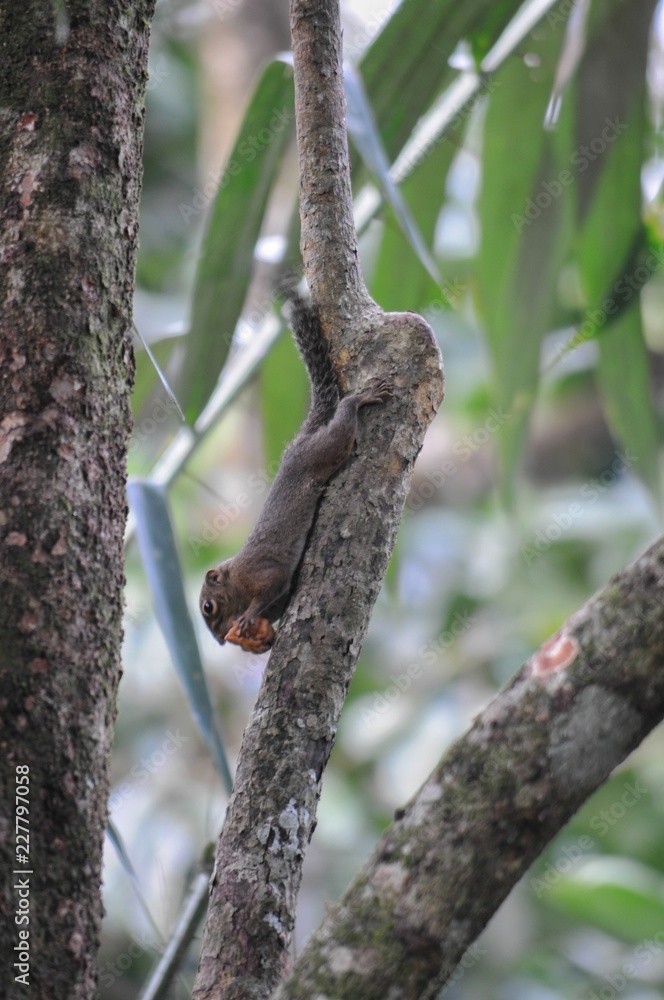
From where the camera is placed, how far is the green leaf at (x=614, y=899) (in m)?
4.60

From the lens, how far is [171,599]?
2053 mm

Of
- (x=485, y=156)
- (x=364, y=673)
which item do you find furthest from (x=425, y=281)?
(x=364, y=673)

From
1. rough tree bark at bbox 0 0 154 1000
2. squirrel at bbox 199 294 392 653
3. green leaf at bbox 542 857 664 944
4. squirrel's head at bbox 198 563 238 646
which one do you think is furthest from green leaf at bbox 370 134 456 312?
green leaf at bbox 542 857 664 944

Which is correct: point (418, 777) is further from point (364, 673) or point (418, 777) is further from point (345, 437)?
point (345, 437)

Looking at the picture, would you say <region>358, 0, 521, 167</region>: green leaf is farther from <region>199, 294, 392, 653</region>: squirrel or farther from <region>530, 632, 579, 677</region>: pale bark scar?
<region>530, 632, 579, 677</region>: pale bark scar

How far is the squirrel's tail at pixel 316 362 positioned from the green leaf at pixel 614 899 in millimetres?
3424

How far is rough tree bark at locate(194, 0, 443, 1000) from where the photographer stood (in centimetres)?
125

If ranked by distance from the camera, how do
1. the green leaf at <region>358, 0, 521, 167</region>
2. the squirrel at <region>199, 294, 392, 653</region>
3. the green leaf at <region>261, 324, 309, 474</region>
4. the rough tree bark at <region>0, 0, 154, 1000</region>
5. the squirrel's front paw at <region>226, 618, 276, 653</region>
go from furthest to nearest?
the green leaf at <region>261, 324, 309, 474</region>, the green leaf at <region>358, 0, 521, 167</region>, the squirrel's front paw at <region>226, 618, 276, 653</region>, the squirrel at <region>199, 294, 392, 653</region>, the rough tree bark at <region>0, 0, 154, 1000</region>

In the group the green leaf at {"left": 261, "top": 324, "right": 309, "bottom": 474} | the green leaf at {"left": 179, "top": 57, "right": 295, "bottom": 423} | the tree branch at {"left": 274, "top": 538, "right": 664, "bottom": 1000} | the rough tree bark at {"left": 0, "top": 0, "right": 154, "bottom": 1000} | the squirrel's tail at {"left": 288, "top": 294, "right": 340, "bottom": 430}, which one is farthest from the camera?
the green leaf at {"left": 261, "top": 324, "right": 309, "bottom": 474}

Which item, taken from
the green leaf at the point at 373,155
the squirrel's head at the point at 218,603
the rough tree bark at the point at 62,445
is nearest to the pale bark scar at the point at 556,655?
the rough tree bark at the point at 62,445

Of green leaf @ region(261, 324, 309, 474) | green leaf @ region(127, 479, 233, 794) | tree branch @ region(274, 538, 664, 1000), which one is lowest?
tree branch @ region(274, 538, 664, 1000)

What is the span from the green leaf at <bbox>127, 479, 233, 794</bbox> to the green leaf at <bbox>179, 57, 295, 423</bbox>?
381mm

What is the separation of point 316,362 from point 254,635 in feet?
2.43

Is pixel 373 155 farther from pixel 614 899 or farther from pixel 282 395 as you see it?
pixel 614 899
